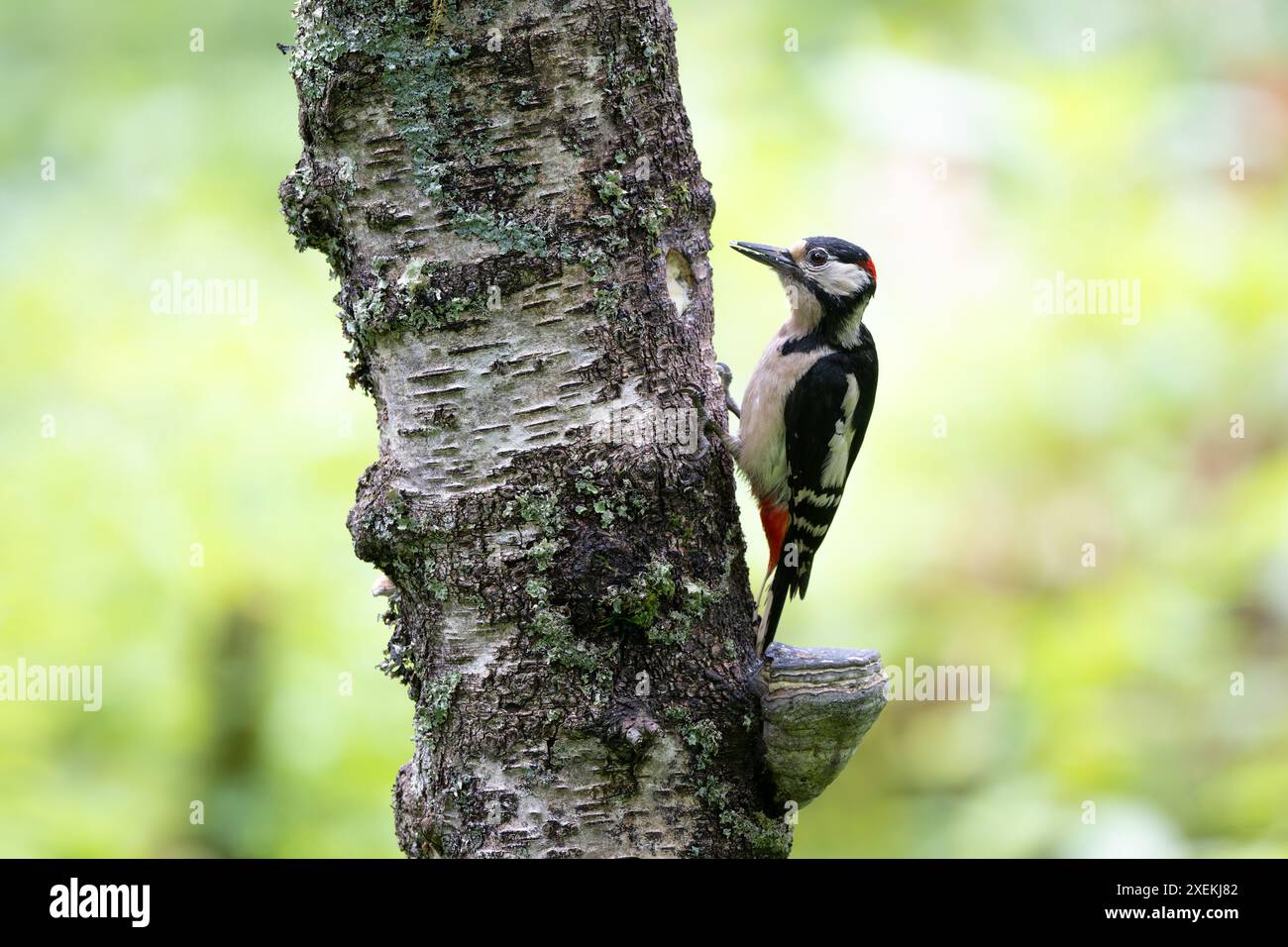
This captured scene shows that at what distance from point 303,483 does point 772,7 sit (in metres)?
3.11

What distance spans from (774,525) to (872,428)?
1.02 meters

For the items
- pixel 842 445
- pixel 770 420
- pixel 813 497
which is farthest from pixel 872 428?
pixel 770 420

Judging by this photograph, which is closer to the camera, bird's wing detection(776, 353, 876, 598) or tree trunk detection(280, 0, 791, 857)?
tree trunk detection(280, 0, 791, 857)

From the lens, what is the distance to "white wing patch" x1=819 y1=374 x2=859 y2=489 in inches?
131

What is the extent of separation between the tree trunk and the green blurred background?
1.61 metres

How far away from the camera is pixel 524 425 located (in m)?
2.02

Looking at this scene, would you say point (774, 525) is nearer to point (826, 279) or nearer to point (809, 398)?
point (809, 398)

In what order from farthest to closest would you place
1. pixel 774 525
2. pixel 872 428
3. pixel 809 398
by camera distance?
1. pixel 872 428
2. pixel 774 525
3. pixel 809 398

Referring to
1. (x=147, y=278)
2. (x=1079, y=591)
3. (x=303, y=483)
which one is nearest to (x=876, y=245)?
(x=1079, y=591)

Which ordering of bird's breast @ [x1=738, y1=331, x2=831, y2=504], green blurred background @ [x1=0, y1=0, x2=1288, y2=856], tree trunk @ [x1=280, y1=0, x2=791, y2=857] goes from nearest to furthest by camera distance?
tree trunk @ [x1=280, y1=0, x2=791, y2=857]
bird's breast @ [x1=738, y1=331, x2=831, y2=504]
green blurred background @ [x1=0, y1=0, x2=1288, y2=856]

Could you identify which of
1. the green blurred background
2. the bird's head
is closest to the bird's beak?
the bird's head

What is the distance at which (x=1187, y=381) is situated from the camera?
4215 millimetres

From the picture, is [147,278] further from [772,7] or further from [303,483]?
[772,7]

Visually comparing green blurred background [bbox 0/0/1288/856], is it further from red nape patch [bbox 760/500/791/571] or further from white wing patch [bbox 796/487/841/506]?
white wing patch [bbox 796/487/841/506]
